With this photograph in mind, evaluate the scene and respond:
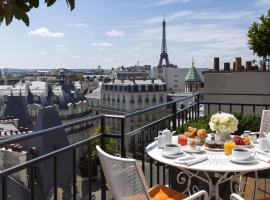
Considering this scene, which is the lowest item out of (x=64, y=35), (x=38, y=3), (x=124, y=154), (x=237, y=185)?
(x=237, y=185)

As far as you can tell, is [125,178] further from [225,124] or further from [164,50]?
[164,50]

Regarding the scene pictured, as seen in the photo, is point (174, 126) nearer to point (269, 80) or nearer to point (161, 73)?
point (269, 80)

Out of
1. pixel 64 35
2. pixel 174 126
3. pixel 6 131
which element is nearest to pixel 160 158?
pixel 174 126

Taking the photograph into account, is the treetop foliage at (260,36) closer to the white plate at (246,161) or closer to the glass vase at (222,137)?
the glass vase at (222,137)

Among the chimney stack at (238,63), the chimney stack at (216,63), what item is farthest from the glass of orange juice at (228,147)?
the chimney stack at (238,63)

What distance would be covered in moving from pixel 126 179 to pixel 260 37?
8.10 metres

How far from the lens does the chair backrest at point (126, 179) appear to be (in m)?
2.40

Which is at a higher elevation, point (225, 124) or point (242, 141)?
point (225, 124)

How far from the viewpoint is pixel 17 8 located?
153 cm

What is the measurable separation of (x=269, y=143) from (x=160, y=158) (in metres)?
1.07

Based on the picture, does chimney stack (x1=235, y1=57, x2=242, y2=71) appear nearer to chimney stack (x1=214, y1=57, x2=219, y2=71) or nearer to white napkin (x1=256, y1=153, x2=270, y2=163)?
chimney stack (x1=214, y1=57, x2=219, y2=71)

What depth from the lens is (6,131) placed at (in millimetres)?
34844

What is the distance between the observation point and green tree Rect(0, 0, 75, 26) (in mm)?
1498

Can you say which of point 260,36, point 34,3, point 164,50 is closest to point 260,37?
point 260,36
